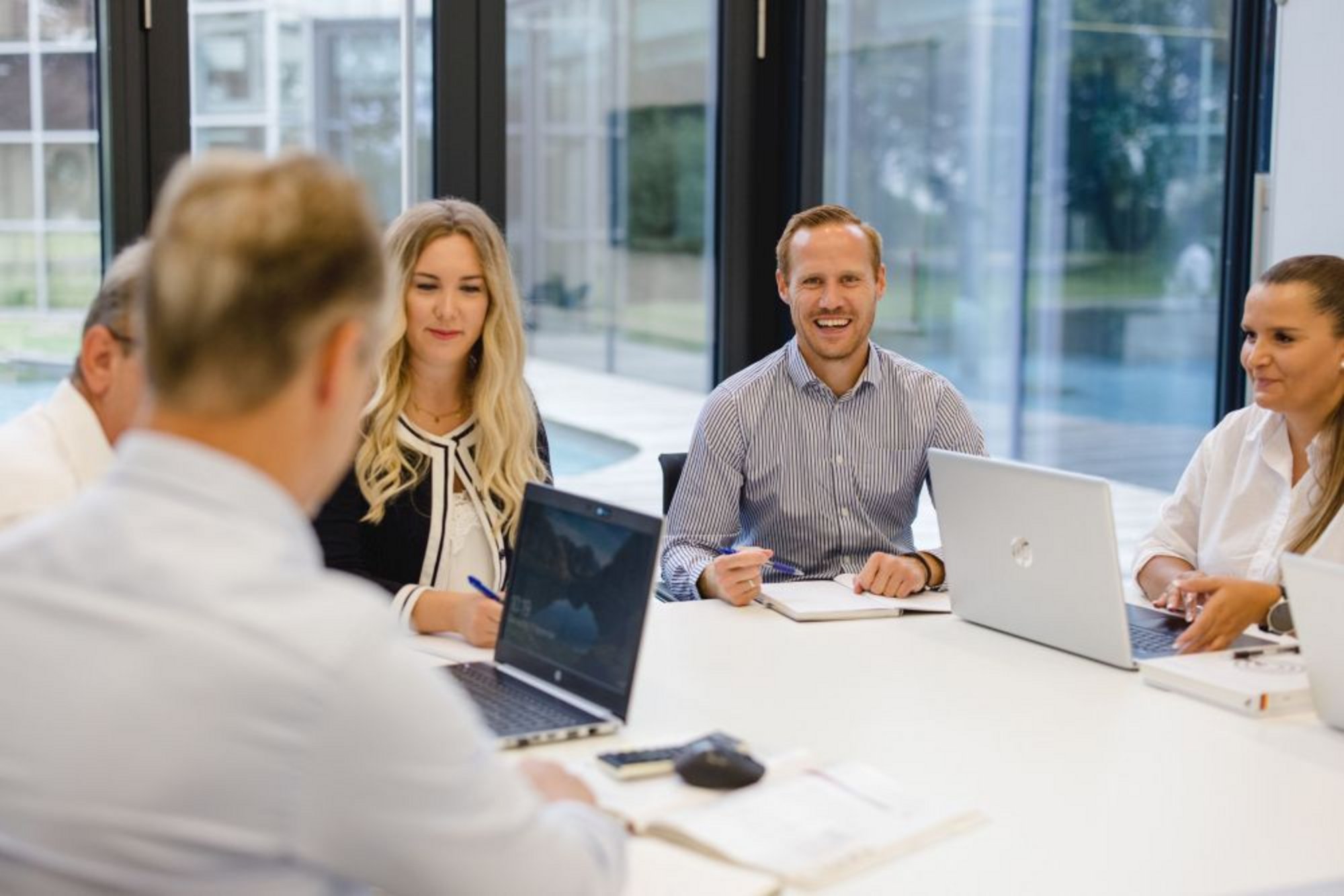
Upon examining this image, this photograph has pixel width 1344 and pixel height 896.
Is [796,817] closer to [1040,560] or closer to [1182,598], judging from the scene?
[1040,560]

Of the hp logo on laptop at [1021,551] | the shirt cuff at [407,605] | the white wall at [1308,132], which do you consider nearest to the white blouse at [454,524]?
the shirt cuff at [407,605]

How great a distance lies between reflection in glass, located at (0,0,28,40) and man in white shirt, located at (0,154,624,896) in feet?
9.47

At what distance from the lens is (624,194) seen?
15.3ft

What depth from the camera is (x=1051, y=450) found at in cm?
686

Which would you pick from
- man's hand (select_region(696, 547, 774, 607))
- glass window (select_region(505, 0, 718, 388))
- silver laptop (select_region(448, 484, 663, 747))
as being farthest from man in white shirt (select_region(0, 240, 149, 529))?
glass window (select_region(505, 0, 718, 388))

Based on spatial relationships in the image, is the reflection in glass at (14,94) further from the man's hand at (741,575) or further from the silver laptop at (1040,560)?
the silver laptop at (1040,560)

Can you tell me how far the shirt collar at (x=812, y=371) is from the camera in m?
3.33

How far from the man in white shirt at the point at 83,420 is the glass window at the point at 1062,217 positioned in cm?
433

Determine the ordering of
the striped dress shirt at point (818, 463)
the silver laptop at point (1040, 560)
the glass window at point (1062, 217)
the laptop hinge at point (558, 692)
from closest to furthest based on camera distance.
A: the laptop hinge at point (558, 692)
the silver laptop at point (1040, 560)
the striped dress shirt at point (818, 463)
the glass window at point (1062, 217)

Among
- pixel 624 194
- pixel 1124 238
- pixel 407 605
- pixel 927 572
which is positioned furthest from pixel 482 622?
pixel 1124 238

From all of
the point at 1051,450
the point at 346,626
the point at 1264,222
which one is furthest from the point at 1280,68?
the point at 346,626

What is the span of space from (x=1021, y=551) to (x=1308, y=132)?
2096 millimetres

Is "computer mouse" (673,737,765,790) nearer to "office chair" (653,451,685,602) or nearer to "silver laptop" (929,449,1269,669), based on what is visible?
"silver laptop" (929,449,1269,669)

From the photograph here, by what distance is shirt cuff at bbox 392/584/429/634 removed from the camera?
98.0 inches
